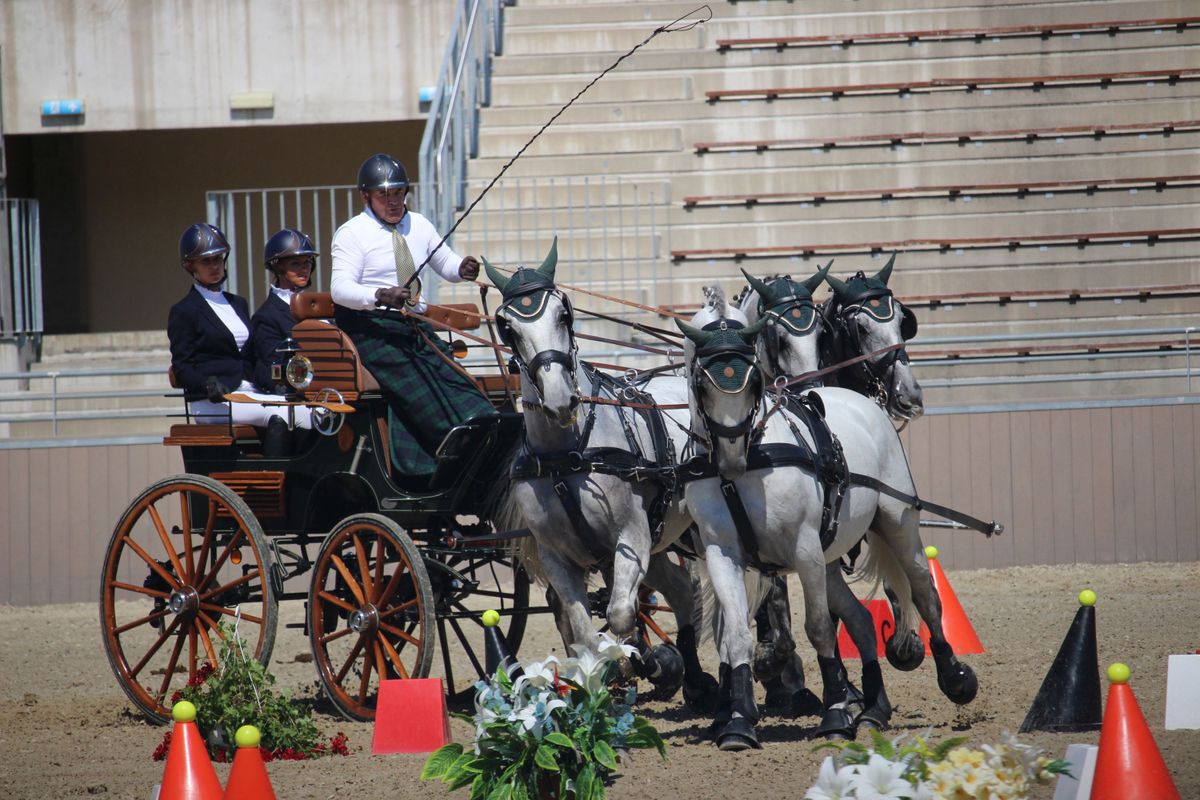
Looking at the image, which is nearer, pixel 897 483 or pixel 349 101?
pixel 897 483

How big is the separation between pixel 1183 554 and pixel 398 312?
21.2 feet

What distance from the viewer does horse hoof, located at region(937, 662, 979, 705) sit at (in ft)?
19.4

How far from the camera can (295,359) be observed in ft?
21.4

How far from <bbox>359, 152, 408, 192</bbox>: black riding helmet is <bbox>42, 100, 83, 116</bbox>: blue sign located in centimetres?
1030

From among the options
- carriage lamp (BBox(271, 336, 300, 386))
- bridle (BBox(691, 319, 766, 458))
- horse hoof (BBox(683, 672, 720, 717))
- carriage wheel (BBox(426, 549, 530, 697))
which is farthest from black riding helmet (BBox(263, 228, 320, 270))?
bridle (BBox(691, 319, 766, 458))

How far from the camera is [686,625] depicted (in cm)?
667

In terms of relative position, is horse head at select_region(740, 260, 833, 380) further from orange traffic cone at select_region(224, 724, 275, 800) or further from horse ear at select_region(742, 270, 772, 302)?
orange traffic cone at select_region(224, 724, 275, 800)

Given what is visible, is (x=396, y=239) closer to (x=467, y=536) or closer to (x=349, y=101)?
(x=467, y=536)

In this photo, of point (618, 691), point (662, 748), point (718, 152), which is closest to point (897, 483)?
point (618, 691)

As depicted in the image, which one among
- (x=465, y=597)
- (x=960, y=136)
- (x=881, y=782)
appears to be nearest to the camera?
(x=881, y=782)

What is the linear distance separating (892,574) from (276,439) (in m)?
2.85

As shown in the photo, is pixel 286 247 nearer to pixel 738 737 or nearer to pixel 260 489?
pixel 260 489

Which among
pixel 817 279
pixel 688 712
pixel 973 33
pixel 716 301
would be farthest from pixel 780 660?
pixel 973 33

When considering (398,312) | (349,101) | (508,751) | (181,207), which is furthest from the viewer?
(181,207)
